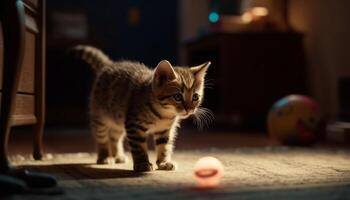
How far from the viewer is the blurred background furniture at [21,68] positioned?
1321 mm

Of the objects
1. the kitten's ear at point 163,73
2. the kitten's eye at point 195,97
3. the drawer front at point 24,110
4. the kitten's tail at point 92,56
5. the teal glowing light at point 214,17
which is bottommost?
the drawer front at point 24,110

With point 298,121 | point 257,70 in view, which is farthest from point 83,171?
point 257,70

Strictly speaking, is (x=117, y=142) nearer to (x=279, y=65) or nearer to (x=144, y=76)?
(x=144, y=76)

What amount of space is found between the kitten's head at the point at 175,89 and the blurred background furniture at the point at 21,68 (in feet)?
1.68

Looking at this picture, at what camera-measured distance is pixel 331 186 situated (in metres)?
1.43

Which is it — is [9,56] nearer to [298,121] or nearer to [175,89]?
[175,89]

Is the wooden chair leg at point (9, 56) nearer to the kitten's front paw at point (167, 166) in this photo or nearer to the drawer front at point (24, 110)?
the drawer front at point (24, 110)

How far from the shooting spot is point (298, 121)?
113 inches

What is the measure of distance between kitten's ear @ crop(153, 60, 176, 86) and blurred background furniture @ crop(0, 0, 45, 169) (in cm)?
50

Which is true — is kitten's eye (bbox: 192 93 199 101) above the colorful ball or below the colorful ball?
above

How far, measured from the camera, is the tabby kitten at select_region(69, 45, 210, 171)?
182 cm

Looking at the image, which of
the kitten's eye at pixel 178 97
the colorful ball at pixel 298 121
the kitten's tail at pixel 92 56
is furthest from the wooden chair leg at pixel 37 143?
the colorful ball at pixel 298 121

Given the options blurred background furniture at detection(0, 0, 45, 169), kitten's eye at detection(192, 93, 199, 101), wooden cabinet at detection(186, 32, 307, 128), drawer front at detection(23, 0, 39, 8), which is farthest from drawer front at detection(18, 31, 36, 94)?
wooden cabinet at detection(186, 32, 307, 128)

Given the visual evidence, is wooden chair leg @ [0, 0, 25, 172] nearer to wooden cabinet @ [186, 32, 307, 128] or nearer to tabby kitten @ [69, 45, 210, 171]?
tabby kitten @ [69, 45, 210, 171]
